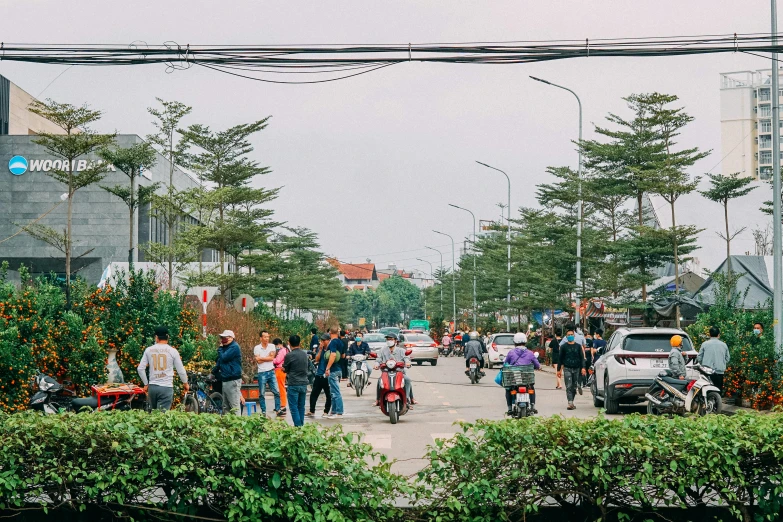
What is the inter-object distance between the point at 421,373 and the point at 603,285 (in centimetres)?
961

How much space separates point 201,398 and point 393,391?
11.7 feet

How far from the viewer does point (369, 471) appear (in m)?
6.71

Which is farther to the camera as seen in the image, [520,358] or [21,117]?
[21,117]

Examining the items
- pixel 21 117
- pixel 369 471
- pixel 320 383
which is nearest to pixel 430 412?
pixel 320 383

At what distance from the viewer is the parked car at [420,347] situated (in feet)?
149

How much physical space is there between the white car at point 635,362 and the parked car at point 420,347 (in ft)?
85.4

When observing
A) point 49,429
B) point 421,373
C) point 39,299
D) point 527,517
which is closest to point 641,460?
point 527,517

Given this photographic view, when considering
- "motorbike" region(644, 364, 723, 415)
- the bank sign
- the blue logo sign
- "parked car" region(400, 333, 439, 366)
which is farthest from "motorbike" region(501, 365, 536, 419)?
the blue logo sign

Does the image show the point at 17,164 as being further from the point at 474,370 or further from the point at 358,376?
the point at 358,376

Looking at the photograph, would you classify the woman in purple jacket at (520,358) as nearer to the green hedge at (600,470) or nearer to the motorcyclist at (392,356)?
the motorcyclist at (392,356)

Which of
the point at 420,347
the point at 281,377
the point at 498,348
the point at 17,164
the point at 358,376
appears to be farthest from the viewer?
the point at 17,164

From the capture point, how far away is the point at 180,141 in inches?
1817

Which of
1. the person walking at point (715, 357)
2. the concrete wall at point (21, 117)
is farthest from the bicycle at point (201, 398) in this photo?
the concrete wall at point (21, 117)

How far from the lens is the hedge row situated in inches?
261
